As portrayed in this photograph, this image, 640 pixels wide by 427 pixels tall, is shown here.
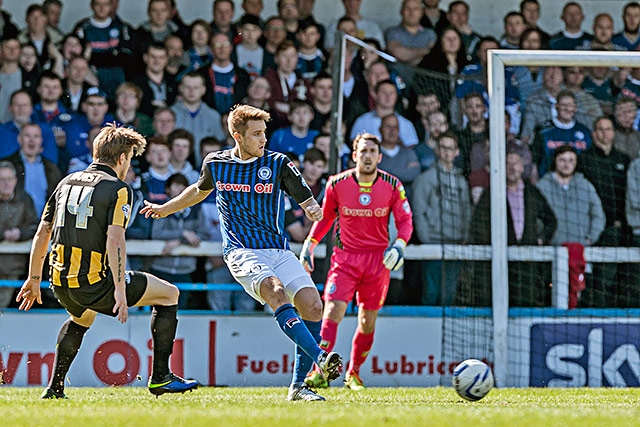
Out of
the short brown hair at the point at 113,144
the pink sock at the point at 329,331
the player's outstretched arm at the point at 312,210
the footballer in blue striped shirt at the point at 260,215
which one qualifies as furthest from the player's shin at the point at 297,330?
the pink sock at the point at 329,331

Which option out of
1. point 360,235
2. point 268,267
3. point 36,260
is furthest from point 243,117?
point 360,235

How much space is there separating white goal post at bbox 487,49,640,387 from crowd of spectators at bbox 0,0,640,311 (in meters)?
1.04

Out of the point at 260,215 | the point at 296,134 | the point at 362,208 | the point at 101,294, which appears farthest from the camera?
the point at 296,134

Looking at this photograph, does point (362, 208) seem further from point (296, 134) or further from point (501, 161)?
point (296, 134)

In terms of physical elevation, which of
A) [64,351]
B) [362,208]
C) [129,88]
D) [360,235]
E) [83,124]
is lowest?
[64,351]

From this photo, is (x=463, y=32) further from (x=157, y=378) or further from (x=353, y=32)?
(x=157, y=378)

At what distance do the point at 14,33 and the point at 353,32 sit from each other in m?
4.06

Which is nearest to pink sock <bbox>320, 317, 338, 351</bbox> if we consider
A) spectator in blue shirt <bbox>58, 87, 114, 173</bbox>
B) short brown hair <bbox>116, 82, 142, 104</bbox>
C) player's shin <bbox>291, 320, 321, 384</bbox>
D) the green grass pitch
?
the green grass pitch

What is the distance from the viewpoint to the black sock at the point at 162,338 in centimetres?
790

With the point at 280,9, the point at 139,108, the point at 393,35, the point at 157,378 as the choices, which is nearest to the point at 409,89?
the point at 393,35

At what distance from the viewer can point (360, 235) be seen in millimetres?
10555

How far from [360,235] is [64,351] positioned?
3.51 metres

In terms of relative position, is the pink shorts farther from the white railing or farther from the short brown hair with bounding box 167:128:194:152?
the short brown hair with bounding box 167:128:194:152

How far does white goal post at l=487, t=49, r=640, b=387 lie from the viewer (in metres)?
11.3
